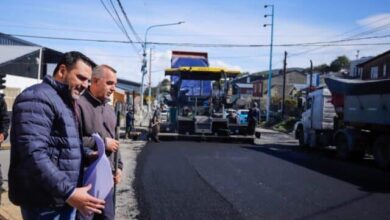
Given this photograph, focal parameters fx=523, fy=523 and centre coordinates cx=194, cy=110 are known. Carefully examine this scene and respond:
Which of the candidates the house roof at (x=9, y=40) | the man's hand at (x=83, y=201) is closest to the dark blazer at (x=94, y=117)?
A: the man's hand at (x=83, y=201)

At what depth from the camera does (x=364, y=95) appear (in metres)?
16.9

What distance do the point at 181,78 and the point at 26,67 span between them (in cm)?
2005

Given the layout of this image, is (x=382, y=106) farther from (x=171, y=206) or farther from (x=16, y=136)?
(x=16, y=136)

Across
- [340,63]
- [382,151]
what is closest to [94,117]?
[382,151]

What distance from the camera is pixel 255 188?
400 inches

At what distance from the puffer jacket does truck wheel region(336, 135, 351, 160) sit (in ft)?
50.7

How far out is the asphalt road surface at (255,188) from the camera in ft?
26.2

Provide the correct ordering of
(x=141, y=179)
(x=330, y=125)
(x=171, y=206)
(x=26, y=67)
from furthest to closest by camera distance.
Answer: (x=26, y=67), (x=330, y=125), (x=141, y=179), (x=171, y=206)

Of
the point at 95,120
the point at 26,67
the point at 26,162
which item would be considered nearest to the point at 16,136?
the point at 26,162

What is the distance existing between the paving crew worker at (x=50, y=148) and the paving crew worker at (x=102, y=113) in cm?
106

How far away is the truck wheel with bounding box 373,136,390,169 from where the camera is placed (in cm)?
1536

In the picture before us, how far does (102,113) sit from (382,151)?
42.4 ft

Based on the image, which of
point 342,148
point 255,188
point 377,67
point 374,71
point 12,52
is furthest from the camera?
point 374,71

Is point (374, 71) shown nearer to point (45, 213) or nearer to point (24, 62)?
point (24, 62)
